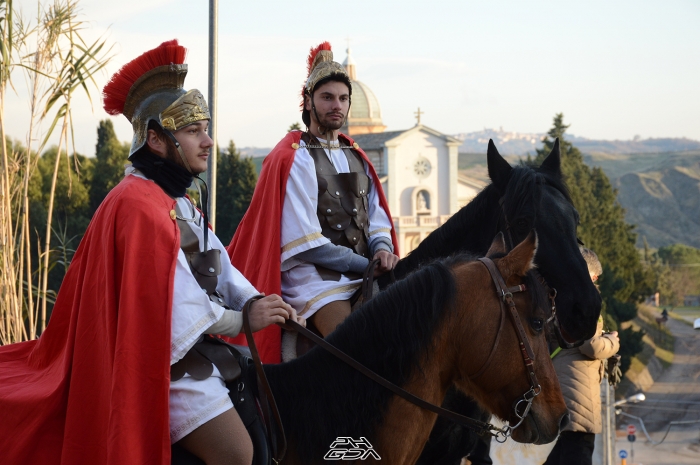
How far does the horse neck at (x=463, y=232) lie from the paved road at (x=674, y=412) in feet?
83.3

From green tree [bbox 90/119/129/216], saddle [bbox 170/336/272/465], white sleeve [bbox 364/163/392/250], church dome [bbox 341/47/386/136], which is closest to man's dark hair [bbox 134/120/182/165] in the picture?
saddle [bbox 170/336/272/465]

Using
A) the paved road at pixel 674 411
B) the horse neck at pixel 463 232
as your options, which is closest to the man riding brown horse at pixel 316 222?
the horse neck at pixel 463 232

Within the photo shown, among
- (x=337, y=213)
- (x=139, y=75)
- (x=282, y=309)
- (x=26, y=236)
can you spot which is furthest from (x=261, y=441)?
(x=26, y=236)

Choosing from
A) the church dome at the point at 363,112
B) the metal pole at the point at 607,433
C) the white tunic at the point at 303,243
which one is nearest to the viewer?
the white tunic at the point at 303,243

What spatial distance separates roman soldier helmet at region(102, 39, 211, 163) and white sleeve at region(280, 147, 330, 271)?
1728mm

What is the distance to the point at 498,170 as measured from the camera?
509cm

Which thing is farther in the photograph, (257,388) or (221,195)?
(221,195)

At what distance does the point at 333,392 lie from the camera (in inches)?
131

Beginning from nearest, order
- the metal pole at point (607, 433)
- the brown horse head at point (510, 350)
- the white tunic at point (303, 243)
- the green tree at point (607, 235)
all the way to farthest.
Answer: the brown horse head at point (510, 350)
the white tunic at point (303, 243)
the metal pole at point (607, 433)
the green tree at point (607, 235)

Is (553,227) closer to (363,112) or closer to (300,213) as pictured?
(300,213)

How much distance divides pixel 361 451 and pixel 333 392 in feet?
0.80

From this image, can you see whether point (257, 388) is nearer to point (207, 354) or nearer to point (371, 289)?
point (207, 354)

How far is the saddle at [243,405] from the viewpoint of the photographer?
323 cm

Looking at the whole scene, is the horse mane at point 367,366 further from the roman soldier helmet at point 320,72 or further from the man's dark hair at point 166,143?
the roman soldier helmet at point 320,72
